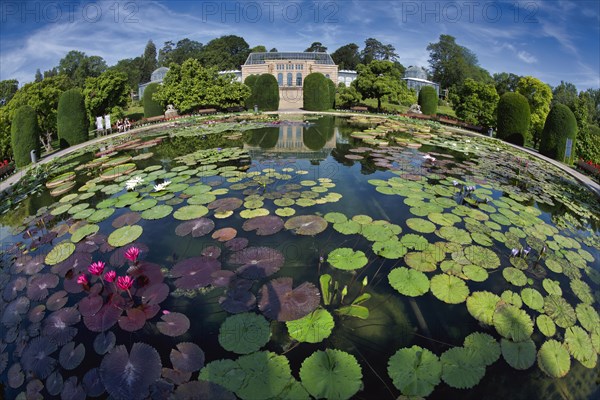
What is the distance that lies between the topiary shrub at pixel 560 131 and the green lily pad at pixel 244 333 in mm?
16377

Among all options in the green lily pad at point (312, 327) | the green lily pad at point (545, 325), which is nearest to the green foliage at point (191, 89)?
the green lily pad at point (312, 327)

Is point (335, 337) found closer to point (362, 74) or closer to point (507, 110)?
point (507, 110)

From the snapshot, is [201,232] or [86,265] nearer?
[86,265]

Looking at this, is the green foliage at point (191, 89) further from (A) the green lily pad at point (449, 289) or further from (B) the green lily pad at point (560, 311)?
(B) the green lily pad at point (560, 311)

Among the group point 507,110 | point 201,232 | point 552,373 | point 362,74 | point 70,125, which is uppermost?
point 362,74

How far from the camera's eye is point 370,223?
5.89 m

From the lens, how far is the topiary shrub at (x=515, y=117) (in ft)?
57.8

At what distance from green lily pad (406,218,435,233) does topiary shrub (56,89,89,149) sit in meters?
17.9

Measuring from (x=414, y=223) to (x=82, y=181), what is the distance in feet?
29.8

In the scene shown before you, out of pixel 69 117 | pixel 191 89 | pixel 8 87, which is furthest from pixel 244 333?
pixel 8 87

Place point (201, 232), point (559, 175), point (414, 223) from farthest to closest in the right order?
1. point (559, 175)
2. point (414, 223)
3. point (201, 232)

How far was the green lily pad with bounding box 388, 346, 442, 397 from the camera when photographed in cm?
292

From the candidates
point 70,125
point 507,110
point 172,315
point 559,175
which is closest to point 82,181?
point 172,315

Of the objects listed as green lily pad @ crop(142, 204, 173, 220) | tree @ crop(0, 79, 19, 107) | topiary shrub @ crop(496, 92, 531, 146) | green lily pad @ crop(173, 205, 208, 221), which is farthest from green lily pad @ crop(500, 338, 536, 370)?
tree @ crop(0, 79, 19, 107)
